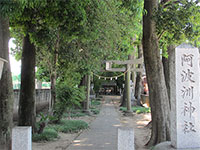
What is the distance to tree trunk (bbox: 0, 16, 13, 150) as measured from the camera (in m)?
5.73

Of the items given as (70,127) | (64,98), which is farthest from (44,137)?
(64,98)

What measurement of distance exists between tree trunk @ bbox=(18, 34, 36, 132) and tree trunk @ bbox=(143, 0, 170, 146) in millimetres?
4608

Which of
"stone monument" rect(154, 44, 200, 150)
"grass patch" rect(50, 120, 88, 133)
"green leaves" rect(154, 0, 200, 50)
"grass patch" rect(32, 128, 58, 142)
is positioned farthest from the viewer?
"grass patch" rect(50, 120, 88, 133)

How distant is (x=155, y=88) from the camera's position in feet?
25.3

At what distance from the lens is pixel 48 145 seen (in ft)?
26.9

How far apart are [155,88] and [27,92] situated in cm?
500

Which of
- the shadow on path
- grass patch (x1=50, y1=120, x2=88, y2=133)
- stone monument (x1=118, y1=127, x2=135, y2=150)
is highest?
stone monument (x1=118, y1=127, x2=135, y2=150)

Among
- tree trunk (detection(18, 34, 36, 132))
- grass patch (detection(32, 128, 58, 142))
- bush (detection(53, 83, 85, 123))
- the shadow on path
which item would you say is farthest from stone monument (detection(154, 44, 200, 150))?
bush (detection(53, 83, 85, 123))

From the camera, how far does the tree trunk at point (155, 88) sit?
7.51 metres

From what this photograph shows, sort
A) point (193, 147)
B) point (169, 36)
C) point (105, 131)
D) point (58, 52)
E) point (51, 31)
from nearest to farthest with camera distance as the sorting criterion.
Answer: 1. point (193, 147)
2. point (169, 36)
3. point (51, 31)
4. point (105, 131)
5. point (58, 52)

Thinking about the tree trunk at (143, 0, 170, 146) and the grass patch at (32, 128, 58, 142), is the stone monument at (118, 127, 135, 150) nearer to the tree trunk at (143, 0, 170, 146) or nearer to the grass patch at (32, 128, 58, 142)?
the tree trunk at (143, 0, 170, 146)

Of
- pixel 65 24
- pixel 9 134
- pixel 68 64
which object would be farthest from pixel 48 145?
pixel 68 64

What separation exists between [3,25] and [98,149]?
4.92m

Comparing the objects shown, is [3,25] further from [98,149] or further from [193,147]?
[193,147]
